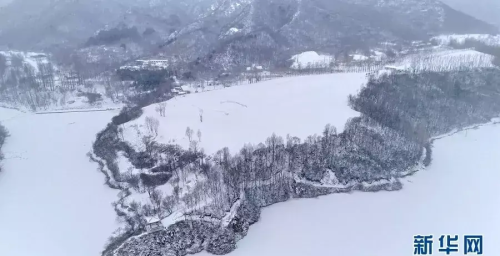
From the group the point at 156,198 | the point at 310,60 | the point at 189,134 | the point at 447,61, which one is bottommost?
the point at 156,198

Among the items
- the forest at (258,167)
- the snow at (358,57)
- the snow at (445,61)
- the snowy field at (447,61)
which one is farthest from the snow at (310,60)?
the forest at (258,167)

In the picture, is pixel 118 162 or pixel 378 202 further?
pixel 118 162

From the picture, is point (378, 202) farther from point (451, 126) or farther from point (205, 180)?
point (451, 126)

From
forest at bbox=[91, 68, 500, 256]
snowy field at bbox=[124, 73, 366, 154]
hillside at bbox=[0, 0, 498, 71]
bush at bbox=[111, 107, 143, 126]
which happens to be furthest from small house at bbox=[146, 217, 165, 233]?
hillside at bbox=[0, 0, 498, 71]

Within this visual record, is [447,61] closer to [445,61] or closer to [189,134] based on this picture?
[445,61]

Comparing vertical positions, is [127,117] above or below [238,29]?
below

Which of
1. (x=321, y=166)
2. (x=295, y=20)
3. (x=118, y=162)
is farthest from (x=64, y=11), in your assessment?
(x=321, y=166)

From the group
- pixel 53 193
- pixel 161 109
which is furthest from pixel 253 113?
pixel 53 193
